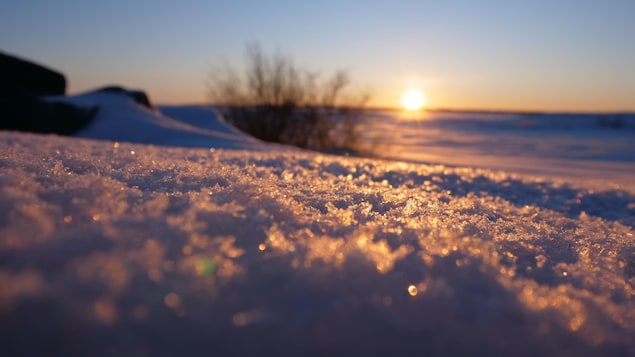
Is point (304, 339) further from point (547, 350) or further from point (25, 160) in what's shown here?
point (25, 160)

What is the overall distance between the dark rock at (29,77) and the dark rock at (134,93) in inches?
37.8

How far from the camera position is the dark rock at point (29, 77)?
610 centimetres

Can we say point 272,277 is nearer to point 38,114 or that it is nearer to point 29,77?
point 38,114

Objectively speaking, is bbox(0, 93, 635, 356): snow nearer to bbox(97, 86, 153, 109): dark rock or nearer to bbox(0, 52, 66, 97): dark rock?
bbox(97, 86, 153, 109): dark rock

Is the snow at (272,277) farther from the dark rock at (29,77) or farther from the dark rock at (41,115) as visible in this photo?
the dark rock at (29,77)

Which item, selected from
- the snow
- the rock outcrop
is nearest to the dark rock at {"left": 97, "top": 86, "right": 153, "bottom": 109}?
the rock outcrop

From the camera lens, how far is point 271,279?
551 mm

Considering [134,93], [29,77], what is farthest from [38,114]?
[29,77]

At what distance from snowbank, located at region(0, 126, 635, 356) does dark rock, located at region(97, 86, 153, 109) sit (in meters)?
5.46

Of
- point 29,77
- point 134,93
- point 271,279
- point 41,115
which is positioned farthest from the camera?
point 29,77

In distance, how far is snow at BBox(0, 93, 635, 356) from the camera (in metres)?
0.45

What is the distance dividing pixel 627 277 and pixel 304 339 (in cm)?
70

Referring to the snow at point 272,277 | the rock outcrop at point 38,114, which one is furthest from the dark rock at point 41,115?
the snow at point 272,277

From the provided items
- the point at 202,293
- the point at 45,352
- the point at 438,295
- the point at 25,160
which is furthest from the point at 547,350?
the point at 25,160
